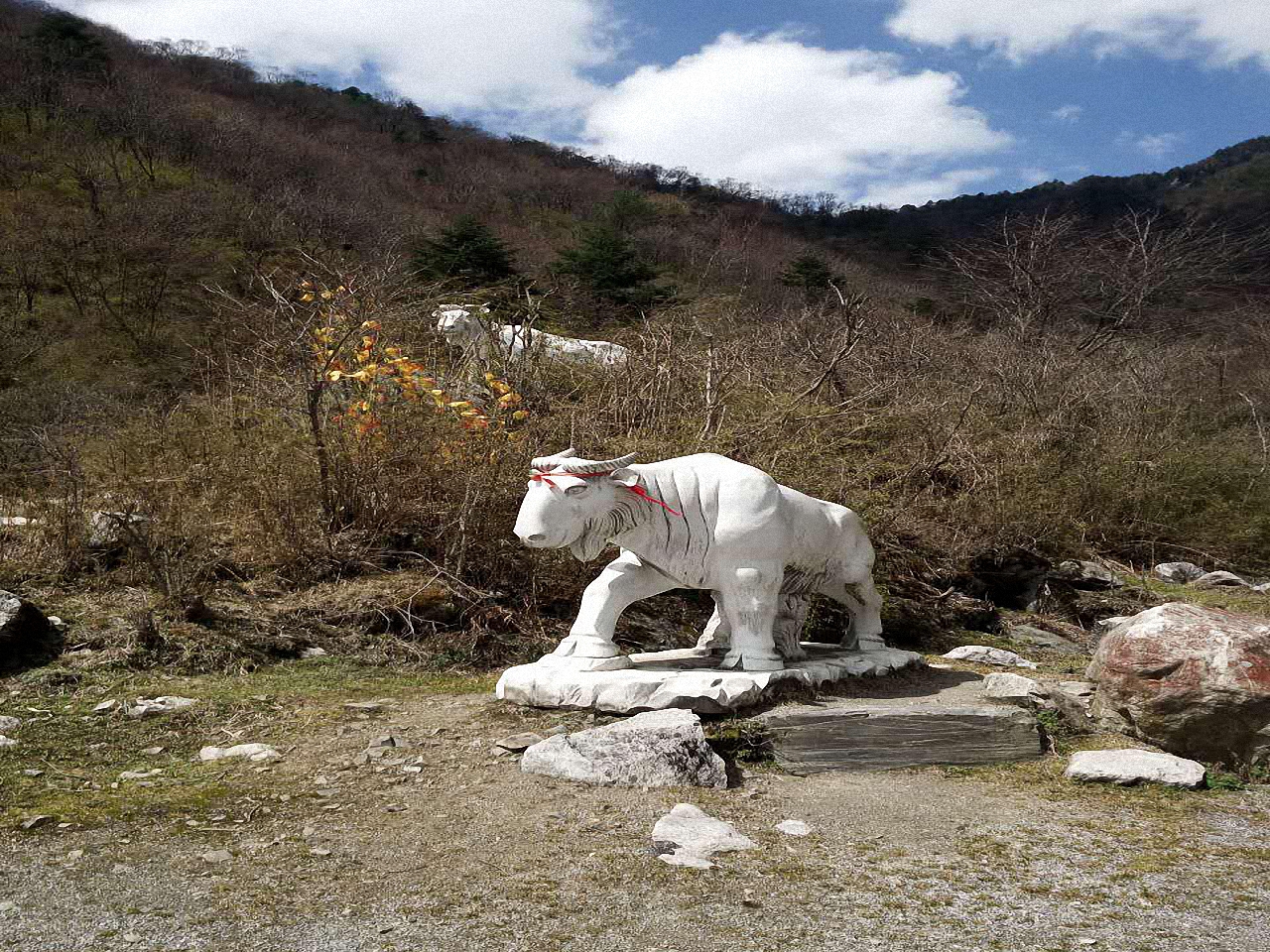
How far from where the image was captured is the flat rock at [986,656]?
19.0 feet

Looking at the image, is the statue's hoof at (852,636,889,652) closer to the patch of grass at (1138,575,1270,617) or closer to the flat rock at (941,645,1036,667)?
the flat rock at (941,645,1036,667)

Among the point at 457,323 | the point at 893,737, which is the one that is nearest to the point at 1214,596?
the point at 893,737

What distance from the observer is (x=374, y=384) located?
21.0 feet

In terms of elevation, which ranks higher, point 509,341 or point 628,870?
point 509,341

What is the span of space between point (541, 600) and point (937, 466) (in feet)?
13.5

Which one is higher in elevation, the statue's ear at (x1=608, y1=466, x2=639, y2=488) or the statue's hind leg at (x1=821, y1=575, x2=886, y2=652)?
the statue's ear at (x1=608, y1=466, x2=639, y2=488)

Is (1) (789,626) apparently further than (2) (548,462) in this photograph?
Yes

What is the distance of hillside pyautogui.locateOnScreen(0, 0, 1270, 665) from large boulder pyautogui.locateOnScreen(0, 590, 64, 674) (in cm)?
18

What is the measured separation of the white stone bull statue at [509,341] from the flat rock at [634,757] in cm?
416

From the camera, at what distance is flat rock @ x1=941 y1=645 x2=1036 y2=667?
5777 millimetres

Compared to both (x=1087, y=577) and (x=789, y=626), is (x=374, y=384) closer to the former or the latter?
(x=789, y=626)

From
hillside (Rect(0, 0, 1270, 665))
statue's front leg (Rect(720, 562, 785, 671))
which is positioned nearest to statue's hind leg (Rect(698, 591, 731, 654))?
statue's front leg (Rect(720, 562, 785, 671))

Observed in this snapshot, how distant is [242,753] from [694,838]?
1.89 meters

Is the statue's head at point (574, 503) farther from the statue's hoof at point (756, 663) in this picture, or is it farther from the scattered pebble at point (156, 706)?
the scattered pebble at point (156, 706)
